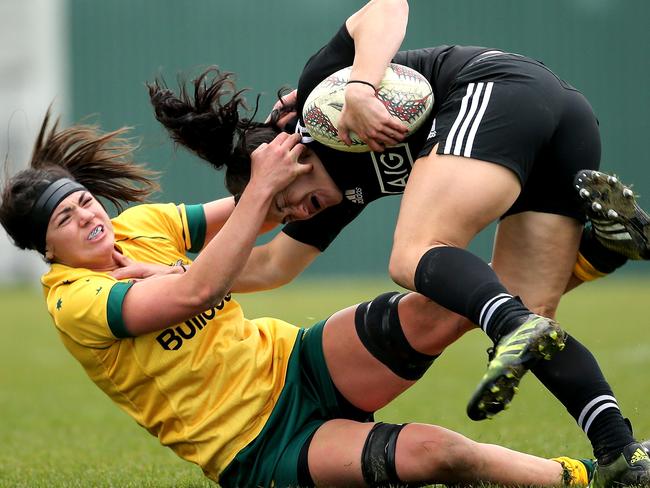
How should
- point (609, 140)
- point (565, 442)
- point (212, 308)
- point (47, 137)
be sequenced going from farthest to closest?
point (609, 140) < point (565, 442) < point (47, 137) < point (212, 308)

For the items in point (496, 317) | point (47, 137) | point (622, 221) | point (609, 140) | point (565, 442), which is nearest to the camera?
point (496, 317)

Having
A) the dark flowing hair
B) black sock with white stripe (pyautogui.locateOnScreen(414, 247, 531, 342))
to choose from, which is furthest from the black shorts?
the dark flowing hair

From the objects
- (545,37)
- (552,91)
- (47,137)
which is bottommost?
(545,37)

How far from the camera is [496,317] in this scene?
2.95m

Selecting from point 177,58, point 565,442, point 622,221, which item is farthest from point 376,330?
point 177,58

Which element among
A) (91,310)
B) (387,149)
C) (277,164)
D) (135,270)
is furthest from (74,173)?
(387,149)

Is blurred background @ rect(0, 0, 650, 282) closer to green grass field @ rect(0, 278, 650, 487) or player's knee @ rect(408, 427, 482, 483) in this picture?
green grass field @ rect(0, 278, 650, 487)

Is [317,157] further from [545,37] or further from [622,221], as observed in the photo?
[545,37]

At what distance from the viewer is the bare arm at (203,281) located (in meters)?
3.38

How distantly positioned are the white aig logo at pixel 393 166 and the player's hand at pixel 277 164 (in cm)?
26

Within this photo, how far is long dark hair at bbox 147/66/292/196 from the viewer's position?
12.4 ft

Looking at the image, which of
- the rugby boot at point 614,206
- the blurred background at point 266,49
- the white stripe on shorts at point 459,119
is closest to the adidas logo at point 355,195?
the white stripe on shorts at point 459,119

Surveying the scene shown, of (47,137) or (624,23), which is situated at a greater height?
(47,137)

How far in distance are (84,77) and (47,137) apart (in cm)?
1519
